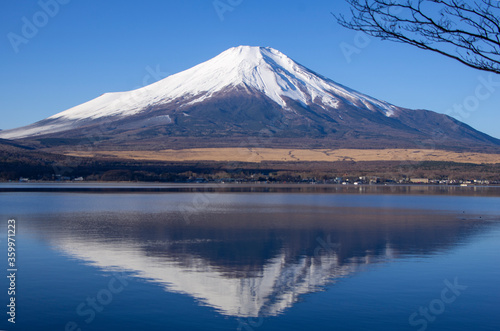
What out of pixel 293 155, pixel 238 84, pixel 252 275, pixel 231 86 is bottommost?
pixel 252 275

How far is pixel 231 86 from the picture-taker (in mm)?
159625

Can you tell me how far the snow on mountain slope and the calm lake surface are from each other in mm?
130967

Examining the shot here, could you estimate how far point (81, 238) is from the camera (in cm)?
1748

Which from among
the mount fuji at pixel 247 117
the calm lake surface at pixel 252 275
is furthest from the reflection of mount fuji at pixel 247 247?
the mount fuji at pixel 247 117

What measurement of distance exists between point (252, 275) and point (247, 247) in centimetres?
371

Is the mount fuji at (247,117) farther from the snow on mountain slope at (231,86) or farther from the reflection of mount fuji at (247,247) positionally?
the reflection of mount fuji at (247,247)

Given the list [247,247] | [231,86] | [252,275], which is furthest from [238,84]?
[252,275]

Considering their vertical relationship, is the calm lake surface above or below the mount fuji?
below

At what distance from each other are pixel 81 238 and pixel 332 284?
8875mm

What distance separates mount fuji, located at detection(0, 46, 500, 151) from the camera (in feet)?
399

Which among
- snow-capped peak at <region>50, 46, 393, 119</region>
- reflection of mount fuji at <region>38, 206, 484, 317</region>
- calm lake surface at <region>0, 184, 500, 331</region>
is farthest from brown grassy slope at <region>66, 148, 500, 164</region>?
calm lake surface at <region>0, 184, 500, 331</region>

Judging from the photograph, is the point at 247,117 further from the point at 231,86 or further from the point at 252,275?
the point at 252,275

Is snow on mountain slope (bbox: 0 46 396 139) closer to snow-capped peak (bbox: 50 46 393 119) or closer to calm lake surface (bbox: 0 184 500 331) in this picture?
snow-capped peak (bbox: 50 46 393 119)

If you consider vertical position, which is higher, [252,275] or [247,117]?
[247,117]
